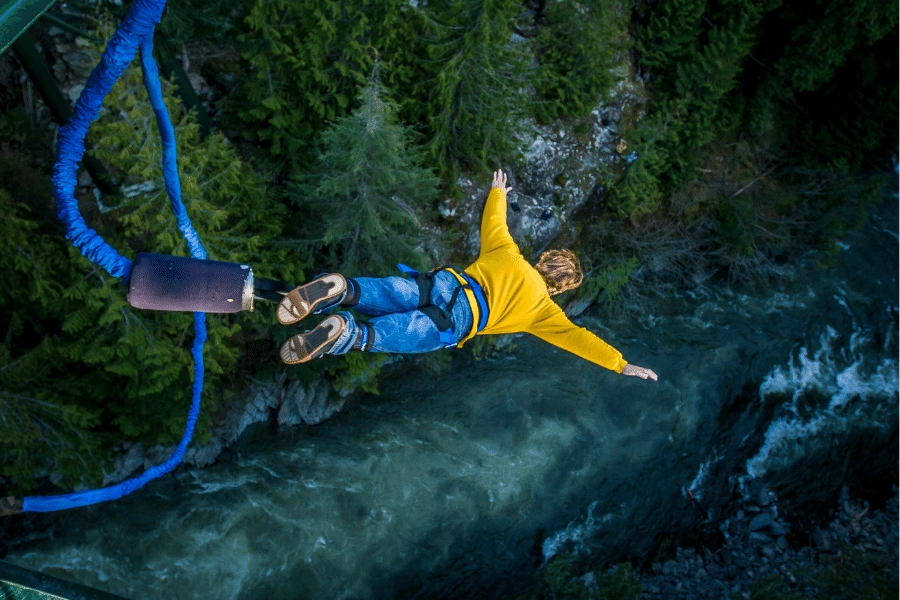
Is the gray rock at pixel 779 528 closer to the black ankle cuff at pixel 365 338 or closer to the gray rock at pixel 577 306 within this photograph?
the gray rock at pixel 577 306

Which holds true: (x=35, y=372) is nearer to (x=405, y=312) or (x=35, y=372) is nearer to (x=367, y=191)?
(x=367, y=191)

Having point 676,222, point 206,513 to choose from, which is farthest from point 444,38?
point 206,513

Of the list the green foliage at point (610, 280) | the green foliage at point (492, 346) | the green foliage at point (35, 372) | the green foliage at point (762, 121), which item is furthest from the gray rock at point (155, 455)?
the green foliage at point (762, 121)

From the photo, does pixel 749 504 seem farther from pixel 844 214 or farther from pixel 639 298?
pixel 844 214

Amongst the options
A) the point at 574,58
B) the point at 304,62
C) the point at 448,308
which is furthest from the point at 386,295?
the point at 574,58

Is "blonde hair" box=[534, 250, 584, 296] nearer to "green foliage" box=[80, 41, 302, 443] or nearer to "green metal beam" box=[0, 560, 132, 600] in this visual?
"green foliage" box=[80, 41, 302, 443]

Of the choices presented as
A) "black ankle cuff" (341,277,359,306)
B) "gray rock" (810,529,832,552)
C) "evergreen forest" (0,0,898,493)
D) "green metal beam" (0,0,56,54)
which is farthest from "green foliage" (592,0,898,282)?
"green metal beam" (0,0,56,54)
